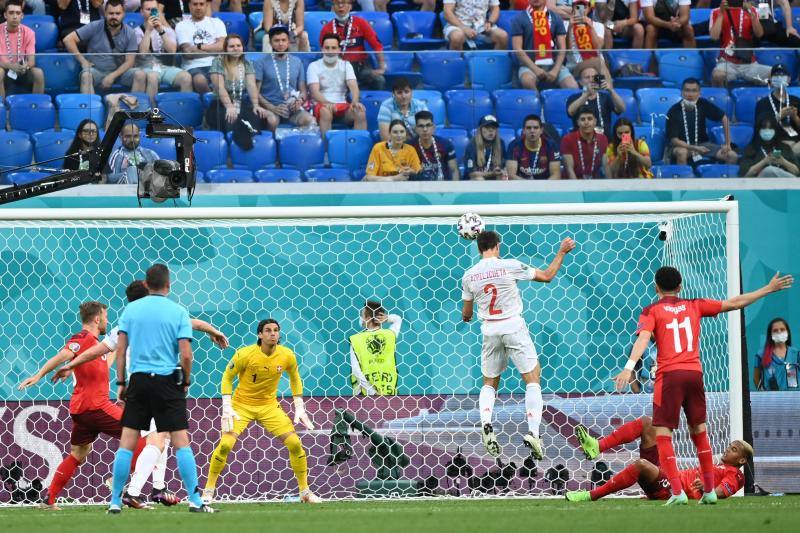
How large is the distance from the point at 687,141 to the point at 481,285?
13.5 feet

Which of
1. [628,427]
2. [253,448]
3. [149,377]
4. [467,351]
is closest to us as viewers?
[149,377]

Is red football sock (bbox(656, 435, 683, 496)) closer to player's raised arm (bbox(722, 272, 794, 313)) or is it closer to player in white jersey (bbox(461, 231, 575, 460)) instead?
player's raised arm (bbox(722, 272, 794, 313))

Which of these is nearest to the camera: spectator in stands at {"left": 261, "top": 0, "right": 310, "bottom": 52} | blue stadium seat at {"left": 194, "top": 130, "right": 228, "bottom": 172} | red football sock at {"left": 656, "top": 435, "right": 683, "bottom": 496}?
red football sock at {"left": 656, "top": 435, "right": 683, "bottom": 496}

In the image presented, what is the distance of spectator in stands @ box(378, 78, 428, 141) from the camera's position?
12.8 meters

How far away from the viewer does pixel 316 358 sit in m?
12.4

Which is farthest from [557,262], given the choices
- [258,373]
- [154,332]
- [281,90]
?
[281,90]

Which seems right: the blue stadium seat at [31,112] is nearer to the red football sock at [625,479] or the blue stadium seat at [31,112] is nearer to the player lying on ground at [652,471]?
the player lying on ground at [652,471]

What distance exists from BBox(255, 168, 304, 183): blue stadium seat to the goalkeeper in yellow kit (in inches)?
119

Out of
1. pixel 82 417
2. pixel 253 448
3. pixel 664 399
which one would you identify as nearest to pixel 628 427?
pixel 664 399

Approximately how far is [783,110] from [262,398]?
255 inches

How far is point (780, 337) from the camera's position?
Result: 1285 cm

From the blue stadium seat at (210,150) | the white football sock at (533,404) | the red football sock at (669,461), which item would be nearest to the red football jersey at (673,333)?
the red football sock at (669,461)

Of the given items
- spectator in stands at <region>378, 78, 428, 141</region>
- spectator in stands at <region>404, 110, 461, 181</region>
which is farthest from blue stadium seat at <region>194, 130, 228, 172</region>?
spectator in stands at <region>404, 110, 461, 181</region>

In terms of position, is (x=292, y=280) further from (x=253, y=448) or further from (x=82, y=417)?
(x=82, y=417)
